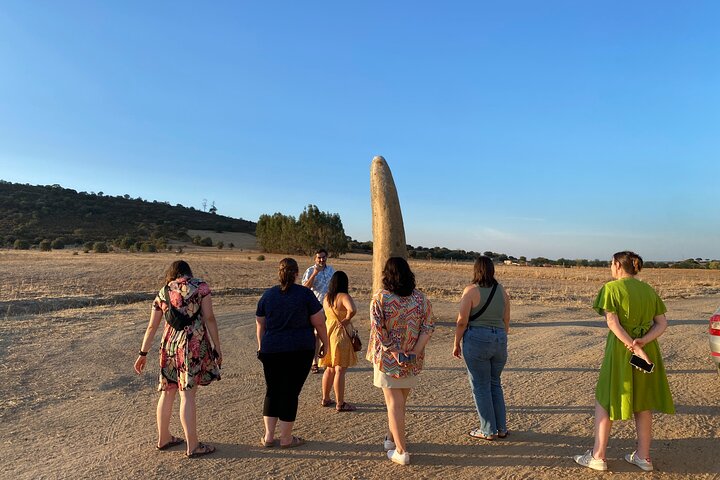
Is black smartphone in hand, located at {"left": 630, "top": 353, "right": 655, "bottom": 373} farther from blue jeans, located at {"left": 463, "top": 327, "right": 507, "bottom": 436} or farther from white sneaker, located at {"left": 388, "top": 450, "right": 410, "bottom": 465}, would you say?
white sneaker, located at {"left": 388, "top": 450, "right": 410, "bottom": 465}

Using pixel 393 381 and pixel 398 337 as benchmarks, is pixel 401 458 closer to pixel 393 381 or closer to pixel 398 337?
pixel 393 381

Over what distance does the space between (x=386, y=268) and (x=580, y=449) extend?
2663mm

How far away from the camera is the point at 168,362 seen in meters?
4.75

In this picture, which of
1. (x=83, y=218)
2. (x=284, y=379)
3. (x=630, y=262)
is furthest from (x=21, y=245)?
(x=630, y=262)

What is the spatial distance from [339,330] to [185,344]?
1.85 m

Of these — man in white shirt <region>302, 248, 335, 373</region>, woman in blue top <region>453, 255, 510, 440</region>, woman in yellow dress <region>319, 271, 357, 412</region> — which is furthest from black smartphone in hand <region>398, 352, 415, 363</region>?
man in white shirt <region>302, 248, 335, 373</region>

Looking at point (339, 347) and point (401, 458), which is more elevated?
point (339, 347)

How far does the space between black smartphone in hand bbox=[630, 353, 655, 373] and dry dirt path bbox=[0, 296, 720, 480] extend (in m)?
0.99

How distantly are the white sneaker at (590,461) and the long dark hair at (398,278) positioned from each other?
2.17m

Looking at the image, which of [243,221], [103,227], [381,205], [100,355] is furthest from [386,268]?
[243,221]

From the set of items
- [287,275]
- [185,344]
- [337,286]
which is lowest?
[185,344]

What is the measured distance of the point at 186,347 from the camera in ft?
15.4

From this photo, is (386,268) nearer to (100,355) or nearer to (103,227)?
(100,355)

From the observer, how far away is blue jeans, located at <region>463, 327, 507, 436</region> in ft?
16.4
